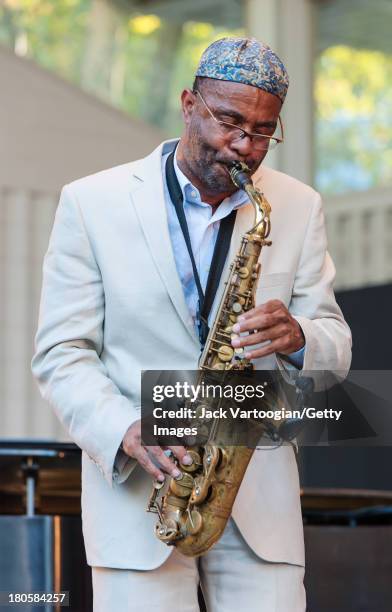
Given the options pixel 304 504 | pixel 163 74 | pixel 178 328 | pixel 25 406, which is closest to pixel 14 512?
pixel 304 504

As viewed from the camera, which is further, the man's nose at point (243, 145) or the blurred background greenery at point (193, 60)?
the blurred background greenery at point (193, 60)

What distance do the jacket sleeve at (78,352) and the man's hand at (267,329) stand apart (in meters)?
0.30

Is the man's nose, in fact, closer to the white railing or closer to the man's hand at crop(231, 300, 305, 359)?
the man's hand at crop(231, 300, 305, 359)

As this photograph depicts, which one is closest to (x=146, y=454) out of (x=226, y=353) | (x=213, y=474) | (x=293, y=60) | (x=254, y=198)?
(x=213, y=474)

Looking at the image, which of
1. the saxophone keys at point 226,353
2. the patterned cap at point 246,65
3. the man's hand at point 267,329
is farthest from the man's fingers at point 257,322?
the patterned cap at point 246,65

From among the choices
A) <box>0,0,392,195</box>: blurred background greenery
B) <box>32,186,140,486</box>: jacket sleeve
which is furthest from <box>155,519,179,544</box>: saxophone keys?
<box>0,0,392,195</box>: blurred background greenery

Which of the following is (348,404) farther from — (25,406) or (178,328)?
(25,406)

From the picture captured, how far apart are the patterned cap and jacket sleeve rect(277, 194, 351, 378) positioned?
35cm

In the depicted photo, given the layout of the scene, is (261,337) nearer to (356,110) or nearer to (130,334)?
(130,334)

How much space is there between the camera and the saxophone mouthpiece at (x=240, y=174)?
2648 millimetres

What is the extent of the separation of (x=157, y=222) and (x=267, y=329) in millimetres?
430

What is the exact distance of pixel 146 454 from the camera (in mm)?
2529

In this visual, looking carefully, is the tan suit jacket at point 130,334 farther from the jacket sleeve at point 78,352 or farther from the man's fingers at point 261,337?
the man's fingers at point 261,337

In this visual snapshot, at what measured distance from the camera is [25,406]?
8.80 meters
